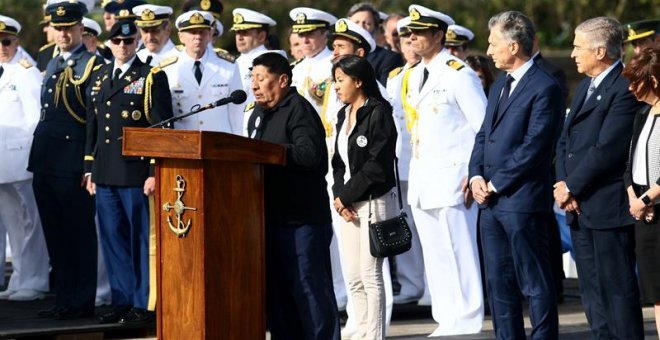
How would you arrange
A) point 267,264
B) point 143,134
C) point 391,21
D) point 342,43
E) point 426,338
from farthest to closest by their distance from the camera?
point 391,21 → point 342,43 → point 426,338 → point 267,264 → point 143,134

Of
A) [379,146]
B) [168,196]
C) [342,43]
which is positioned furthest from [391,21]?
[168,196]

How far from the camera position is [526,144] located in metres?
9.04

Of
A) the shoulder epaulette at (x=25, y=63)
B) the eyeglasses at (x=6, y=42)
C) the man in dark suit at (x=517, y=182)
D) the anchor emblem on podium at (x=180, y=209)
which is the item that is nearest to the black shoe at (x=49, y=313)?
the shoulder epaulette at (x=25, y=63)

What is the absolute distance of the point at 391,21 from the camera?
557 inches

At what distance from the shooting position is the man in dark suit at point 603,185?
8.77 meters

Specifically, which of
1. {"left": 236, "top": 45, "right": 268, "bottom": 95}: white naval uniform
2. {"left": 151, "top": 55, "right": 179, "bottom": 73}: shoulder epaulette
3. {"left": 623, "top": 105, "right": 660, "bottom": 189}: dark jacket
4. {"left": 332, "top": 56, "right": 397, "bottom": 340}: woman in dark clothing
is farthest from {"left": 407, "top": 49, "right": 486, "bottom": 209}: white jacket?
{"left": 623, "top": 105, "right": 660, "bottom": 189}: dark jacket

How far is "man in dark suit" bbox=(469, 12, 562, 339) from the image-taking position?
29.7 feet

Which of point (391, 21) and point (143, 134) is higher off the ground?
point (391, 21)

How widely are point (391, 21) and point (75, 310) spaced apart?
14.2 feet

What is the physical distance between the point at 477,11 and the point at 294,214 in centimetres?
1550

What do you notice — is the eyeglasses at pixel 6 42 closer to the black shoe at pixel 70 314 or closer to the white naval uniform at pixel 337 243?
the black shoe at pixel 70 314

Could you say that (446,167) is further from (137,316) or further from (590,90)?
(137,316)

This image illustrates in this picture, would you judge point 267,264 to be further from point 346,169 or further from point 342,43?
point 342,43

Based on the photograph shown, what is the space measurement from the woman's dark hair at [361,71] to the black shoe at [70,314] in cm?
307
